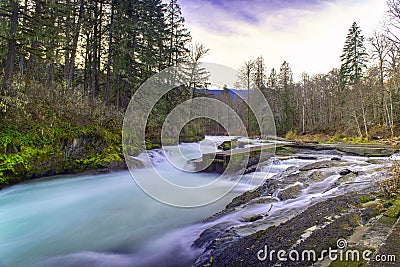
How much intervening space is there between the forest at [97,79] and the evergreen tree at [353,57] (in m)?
0.15

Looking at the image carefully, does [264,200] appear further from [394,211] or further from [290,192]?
[394,211]

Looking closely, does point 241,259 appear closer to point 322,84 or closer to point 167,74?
point 167,74

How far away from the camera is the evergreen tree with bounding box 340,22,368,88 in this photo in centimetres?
3525

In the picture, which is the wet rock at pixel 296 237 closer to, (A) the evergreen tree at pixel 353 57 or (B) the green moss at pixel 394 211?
(B) the green moss at pixel 394 211

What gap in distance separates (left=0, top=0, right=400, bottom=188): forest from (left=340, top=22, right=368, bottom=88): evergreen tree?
148 mm

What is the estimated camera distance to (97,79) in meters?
20.0

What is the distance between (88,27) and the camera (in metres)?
15.7

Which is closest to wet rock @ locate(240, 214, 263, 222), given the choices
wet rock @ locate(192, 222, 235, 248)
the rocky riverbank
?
the rocky riverbank

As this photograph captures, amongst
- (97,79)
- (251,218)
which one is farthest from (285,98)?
(251,218)

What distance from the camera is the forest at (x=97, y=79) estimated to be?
7475 millimetres

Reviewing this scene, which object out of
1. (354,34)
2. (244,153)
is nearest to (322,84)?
(354,34)

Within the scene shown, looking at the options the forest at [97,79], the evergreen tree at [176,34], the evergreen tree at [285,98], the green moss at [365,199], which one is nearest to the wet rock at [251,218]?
the green moss at [365,199]

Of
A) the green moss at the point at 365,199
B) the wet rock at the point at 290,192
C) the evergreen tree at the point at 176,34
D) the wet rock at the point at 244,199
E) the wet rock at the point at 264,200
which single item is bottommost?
the wet rock at the point at 244,199

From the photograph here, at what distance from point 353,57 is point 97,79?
37.0 metres
